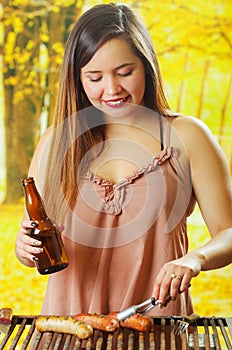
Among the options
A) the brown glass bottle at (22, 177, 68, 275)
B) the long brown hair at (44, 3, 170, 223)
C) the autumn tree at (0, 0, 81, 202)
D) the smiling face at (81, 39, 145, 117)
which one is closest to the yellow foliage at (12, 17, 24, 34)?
the autumn tree at (0, 0, 81, 202)

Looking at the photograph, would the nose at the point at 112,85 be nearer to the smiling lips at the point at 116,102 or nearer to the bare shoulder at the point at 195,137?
the smiling lips at the point at 116,102

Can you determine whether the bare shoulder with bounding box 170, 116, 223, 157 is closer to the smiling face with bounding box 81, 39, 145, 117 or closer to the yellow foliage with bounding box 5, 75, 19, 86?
the smiling face with bounding box 81, 39, 145, 117

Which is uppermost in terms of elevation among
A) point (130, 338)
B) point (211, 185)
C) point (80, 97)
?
point (80, 97)

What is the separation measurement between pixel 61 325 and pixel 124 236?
0.37m

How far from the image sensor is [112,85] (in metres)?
1.83

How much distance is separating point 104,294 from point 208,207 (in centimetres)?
36

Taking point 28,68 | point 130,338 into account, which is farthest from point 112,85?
point 28,68

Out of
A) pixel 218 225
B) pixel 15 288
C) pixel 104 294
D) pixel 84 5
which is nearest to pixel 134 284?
pixel 104 294

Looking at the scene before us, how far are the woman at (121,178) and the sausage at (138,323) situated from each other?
226 millimetres

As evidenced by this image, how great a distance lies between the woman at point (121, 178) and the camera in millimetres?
1877

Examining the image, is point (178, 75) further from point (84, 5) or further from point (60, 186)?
point (60, 186)

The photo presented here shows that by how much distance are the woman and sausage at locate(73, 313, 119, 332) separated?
215 millimetres

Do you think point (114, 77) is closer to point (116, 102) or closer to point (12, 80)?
point (116, 102)

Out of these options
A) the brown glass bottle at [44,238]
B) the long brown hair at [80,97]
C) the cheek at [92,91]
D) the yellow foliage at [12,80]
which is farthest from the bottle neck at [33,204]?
the yellow foliage at [12,80]
